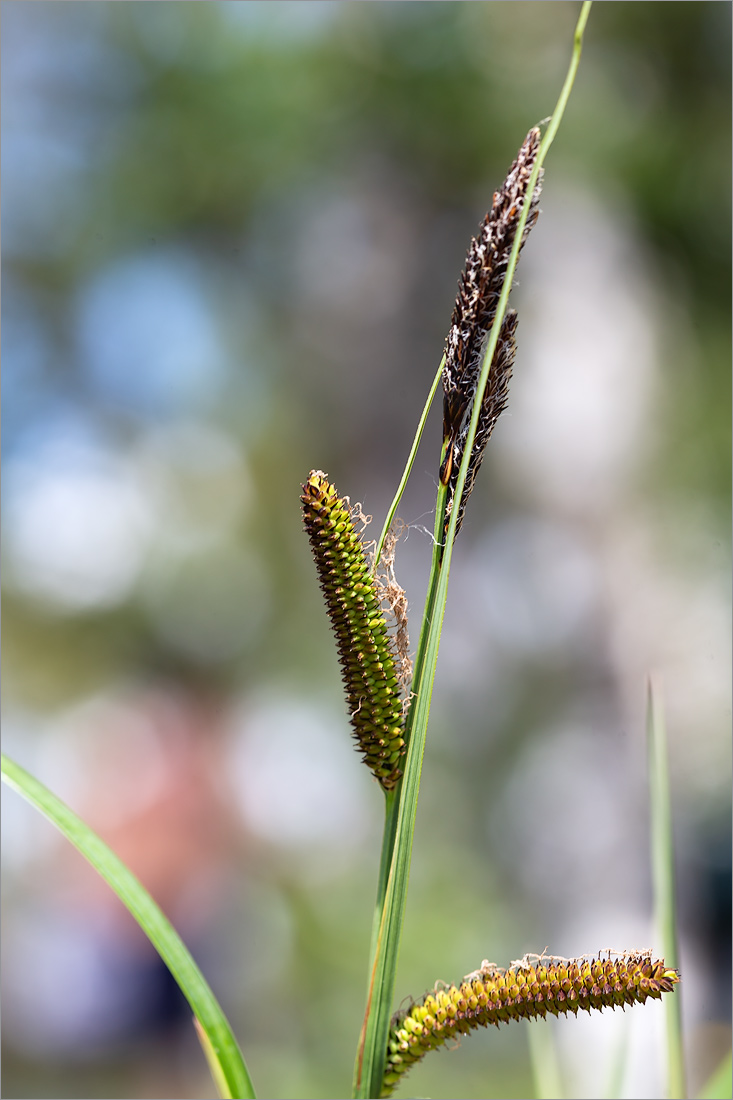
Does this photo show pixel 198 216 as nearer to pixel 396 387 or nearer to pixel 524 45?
pixel 396 387

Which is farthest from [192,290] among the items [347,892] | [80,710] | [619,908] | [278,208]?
[619,908]

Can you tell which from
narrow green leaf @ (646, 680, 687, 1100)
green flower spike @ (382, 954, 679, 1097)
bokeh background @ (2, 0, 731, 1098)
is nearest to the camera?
green flower spike @ (382, 954, 679, 1097)

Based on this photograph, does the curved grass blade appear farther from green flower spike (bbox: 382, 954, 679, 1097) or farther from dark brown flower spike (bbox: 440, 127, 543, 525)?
dark brown flower spike (bbox: 440, 127, 543, 525)

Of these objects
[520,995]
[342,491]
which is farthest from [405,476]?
[342,491]

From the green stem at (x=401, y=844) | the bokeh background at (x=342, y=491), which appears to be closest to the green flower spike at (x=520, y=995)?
the green stem at (x=401, y=844)

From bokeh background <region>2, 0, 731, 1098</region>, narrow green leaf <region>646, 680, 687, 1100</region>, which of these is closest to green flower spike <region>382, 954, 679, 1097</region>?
narrow green leaf <region>646, 680, 687, 1100</region>

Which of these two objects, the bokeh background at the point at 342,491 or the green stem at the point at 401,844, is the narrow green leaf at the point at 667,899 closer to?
the green stem at the point at 401,844

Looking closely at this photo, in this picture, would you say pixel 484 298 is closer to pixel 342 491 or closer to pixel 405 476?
pixel 405 476
